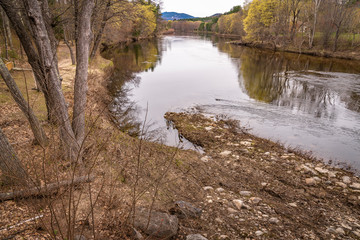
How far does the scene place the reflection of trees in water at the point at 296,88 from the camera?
13727 mm

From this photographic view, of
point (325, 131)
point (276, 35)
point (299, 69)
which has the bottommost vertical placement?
point (325, 131)

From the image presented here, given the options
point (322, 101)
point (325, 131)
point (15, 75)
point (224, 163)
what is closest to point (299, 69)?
point (322, 101)

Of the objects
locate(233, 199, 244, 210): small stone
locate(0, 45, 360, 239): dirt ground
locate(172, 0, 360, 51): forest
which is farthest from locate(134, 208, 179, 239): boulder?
locate(172, 0, 360, 51): forest

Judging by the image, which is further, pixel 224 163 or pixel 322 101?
pixel 322 101

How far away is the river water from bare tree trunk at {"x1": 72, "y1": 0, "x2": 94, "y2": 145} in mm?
4336

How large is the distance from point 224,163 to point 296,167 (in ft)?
7.57

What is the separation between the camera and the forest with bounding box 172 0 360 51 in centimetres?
3442

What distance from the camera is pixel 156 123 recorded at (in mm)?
11359

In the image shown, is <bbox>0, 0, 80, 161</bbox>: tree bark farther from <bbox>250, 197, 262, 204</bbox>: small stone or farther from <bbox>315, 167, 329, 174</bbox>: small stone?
<bbox>315, 167, 329, 174</bbox>: small stone

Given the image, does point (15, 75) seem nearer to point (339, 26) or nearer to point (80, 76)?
point (80, 76)

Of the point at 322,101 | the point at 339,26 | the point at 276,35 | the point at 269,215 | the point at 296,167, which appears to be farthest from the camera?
the point at 276,35

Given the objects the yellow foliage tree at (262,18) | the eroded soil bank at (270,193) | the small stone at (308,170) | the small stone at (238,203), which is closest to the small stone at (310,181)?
the eroded soil bank at (270,193)

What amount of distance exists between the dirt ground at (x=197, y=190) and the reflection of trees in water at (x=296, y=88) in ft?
21.7

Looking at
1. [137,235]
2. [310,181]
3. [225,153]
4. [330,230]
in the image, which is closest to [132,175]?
[137,235]
